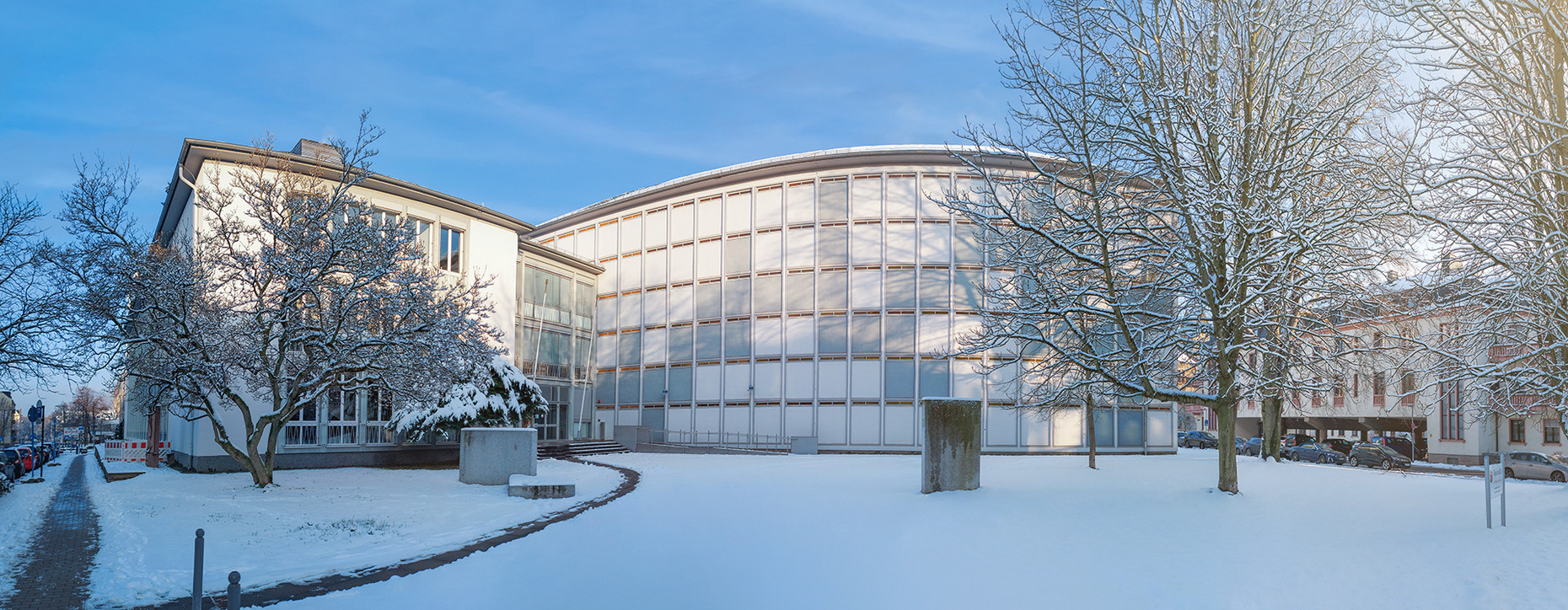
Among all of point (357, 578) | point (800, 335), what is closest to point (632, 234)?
point (800, 335)

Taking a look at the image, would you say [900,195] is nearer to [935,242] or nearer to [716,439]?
[935,242]

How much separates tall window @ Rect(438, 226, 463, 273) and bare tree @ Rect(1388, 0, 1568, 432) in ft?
92.7

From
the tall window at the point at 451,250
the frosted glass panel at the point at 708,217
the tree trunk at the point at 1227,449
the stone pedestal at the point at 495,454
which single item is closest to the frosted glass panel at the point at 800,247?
the frosted glass panel at the point at 708,217

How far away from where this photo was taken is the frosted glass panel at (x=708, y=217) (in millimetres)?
40438

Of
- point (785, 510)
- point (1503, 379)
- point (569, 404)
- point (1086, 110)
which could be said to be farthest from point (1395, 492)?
point (569, 404)

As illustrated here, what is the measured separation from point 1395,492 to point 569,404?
33518mm

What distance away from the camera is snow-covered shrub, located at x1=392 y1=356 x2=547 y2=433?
25125 mm

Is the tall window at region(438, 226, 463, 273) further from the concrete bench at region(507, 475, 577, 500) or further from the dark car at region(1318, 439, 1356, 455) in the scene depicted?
the dark car at region(1318, 439, 1356, 455)

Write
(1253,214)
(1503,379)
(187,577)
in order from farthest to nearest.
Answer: (1503,379) < (1253,214) < (187,577)

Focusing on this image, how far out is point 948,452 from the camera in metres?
14.8

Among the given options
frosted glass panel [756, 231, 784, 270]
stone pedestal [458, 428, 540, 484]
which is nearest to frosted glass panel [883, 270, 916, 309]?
frosted glass panel [756, 231, 784, 270]

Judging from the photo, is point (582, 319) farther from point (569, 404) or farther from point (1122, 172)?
point (1122, 172)

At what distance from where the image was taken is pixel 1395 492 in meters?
13.9

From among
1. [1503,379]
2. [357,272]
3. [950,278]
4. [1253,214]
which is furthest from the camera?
[950,278]
